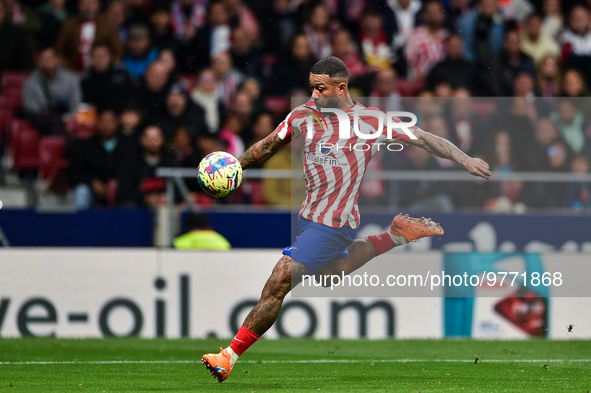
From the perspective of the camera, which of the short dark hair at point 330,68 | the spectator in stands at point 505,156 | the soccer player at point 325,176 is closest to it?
the soccer player at point 325,176

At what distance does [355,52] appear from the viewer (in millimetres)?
13086

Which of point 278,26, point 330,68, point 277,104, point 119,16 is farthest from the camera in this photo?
point 278,26

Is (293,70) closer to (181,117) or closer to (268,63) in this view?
(268,63)

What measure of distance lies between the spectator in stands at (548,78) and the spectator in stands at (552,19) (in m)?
1.24

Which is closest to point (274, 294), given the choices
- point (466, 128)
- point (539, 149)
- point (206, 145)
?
point (206, 145)

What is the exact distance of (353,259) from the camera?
7.20 metres

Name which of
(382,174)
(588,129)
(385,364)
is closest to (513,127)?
(588,129)

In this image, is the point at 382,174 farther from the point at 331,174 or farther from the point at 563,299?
the point at 331,174

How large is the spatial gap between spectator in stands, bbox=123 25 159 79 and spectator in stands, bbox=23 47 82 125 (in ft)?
2.76

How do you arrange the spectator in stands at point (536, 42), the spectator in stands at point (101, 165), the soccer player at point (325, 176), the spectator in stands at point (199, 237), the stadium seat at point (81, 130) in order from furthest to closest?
the spectator in stands at point (536, 42)
the stadium seat at point (81, 130)
the spectator in stands at point (101, 165)
the spectator in stands at point (199, 237)
the soccer player at point (325, 176)

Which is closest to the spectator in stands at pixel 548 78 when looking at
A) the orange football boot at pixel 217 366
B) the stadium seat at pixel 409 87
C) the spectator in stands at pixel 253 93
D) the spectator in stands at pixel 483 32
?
the spectator in stands at pixel 483 32

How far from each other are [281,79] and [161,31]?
185 centimetres

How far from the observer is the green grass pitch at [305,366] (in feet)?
21.1

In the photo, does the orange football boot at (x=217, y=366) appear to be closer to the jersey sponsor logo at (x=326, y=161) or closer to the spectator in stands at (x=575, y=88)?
the jersey sponsor logo at (x=326, y=161)
